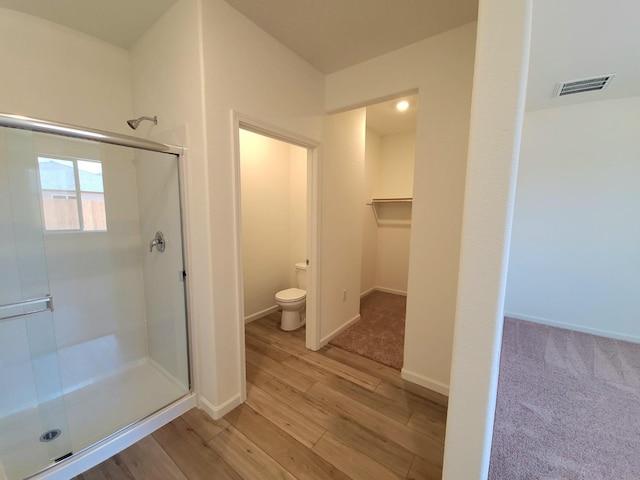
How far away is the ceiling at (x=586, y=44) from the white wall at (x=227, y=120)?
1759 millimetres

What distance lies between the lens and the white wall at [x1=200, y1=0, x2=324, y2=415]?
149cm

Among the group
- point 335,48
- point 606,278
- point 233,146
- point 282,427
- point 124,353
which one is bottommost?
point 282,427

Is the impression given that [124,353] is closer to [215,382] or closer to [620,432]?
[215,382]

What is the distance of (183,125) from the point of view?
5.23 feet

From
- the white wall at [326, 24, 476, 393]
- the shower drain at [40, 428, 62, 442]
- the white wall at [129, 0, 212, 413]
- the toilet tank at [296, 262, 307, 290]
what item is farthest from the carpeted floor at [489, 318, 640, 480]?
the shower drain at [40, 428, 62, 442]

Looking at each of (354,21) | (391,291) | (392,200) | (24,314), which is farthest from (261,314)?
(354,21)

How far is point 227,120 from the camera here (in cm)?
156

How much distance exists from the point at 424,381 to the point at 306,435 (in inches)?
41.4

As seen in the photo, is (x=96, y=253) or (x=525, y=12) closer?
(x=525, y=12)

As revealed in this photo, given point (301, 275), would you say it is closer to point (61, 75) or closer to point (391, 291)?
point (391, 291)

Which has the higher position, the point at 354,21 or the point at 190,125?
the point at 354,21

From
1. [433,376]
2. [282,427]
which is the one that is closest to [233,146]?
[282,427]

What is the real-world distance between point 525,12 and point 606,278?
3.54 metres

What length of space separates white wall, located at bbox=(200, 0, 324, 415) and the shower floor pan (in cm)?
49
